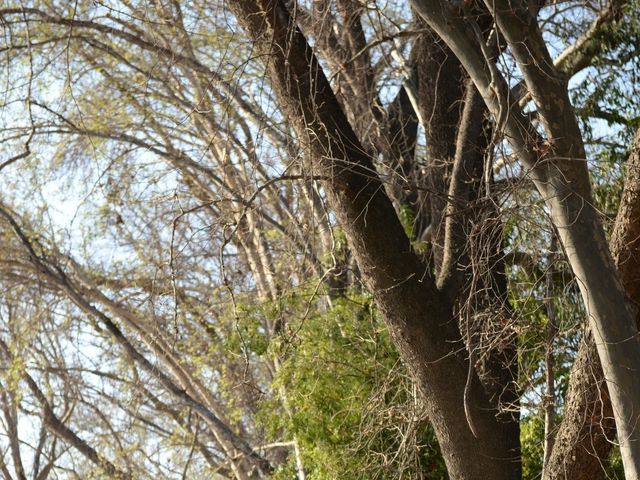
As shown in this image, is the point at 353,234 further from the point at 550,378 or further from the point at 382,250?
the point at 550,378

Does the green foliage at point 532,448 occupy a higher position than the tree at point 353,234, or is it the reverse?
the tree at point 353,234

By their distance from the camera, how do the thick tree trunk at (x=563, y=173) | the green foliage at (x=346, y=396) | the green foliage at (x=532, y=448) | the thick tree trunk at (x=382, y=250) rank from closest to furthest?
1. the thick tree trunk at (x=563, y=173)
2. the thick tree trunk at (x=382, y=250)
3. the green foliage at (x=532, y=448)
4. the green foliage at (x=346, y=396)

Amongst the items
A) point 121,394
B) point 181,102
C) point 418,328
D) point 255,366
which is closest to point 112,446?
point 121,394

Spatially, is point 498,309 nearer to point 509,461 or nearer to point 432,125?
point 509,461

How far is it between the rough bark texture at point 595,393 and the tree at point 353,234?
1cm

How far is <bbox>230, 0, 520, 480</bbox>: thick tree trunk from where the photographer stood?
5.29 m

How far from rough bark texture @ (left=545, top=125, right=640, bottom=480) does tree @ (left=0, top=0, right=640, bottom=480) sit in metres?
0.01

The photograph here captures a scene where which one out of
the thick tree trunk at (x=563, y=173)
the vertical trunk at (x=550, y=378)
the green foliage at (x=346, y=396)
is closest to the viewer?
the thick tree trunk at (x=563, y=173)

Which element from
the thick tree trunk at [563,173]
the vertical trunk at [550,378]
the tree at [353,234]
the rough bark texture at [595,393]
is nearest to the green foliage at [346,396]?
the tree at [353,234]

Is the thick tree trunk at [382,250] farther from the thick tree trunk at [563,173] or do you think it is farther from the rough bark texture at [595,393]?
the thick tree trunk at [563,173]

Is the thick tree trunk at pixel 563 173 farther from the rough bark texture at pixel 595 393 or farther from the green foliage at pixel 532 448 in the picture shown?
the green foliage at pixel 532 448

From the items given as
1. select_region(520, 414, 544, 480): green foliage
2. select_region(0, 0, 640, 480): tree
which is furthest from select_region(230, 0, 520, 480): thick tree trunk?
select_region(520, 414, 544, 480): green foliage

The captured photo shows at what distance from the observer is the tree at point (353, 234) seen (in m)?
4.68

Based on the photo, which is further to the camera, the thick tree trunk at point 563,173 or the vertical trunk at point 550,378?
the vertical trunk at point 550,378
